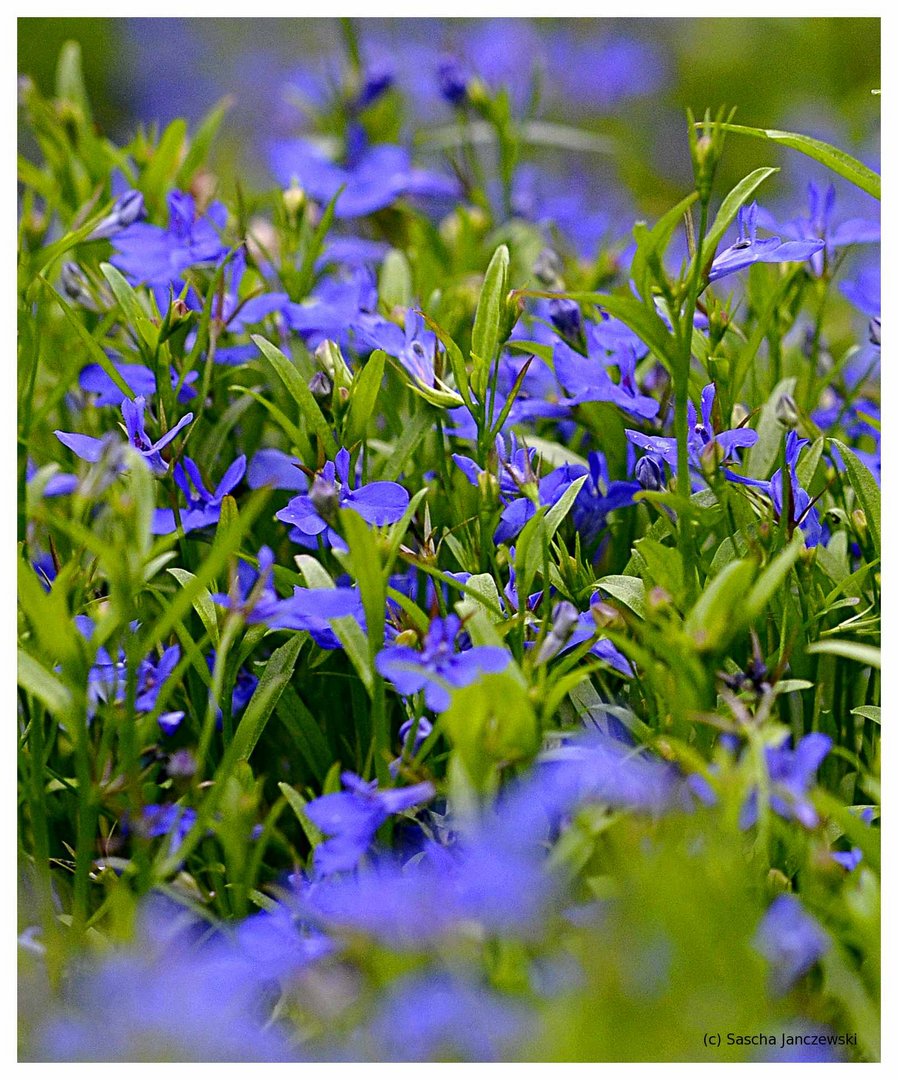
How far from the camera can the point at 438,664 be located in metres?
0.65

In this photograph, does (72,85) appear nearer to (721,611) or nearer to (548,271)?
(548,271)

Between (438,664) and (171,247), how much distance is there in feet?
1.66

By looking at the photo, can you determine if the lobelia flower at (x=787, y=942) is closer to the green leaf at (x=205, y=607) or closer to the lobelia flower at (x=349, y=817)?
the lobelia flower at (x=349, y=817)

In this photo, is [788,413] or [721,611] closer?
[721,611]

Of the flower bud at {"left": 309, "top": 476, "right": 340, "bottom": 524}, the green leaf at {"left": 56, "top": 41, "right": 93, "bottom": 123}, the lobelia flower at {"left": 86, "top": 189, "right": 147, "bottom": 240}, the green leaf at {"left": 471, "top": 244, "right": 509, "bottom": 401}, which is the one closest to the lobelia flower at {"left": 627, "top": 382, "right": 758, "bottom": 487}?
the green leaf at {"left": 471, "top": 244, "right": 509, "bottom": 401}

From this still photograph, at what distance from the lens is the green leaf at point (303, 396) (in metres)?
0.78

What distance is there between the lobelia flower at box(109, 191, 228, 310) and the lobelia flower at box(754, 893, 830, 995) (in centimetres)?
66

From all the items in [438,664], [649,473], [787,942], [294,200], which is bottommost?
[787,942]

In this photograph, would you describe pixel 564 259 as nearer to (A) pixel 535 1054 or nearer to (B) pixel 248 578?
(B) pixel 248 578

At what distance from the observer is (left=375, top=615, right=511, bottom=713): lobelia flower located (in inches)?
24.1

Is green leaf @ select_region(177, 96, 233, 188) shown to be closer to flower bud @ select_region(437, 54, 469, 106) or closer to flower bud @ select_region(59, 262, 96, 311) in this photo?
flower bud @ select_region(59, 262, 96, 311)

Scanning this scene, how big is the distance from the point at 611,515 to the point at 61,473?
18.2 inches

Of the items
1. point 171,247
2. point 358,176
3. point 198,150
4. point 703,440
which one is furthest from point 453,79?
point 703,440
